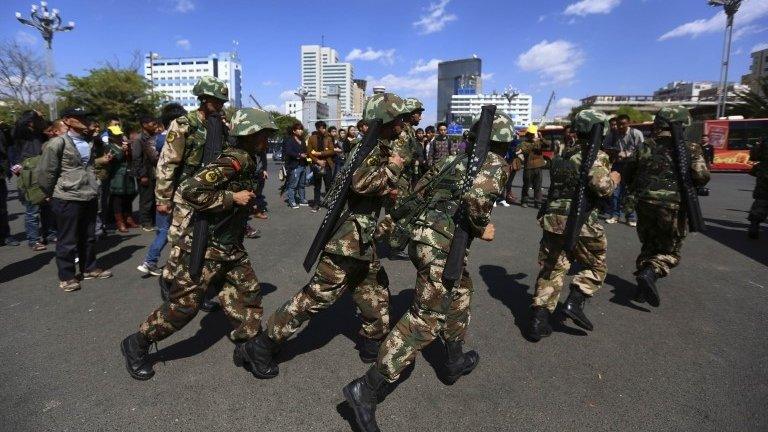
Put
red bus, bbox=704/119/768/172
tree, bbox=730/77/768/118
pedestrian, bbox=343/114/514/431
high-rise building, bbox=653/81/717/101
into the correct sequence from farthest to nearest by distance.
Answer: high-rise building, bbox=653/81/717/101 → tree, bbox=730/77/768/118 → red bus, bbox=704/119/768/172 → pedestrian, bbox=343/114/514/431

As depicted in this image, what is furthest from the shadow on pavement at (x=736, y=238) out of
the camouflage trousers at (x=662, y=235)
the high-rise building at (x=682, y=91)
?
the high-rise building at (x=682, y=91)

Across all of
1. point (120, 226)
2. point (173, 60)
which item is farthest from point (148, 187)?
point (173, 60)

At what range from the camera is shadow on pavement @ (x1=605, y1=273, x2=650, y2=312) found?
14.2ft

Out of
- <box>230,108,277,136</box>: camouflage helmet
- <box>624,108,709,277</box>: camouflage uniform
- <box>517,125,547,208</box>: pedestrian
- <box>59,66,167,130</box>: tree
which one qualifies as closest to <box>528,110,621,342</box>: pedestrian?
<box>624,108,709,277</box>: camouflage uniform

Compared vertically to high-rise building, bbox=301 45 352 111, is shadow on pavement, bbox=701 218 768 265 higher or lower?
lower

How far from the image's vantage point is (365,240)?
9.09 ft

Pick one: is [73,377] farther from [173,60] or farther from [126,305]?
[173,60]

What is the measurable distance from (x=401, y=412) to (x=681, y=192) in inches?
141

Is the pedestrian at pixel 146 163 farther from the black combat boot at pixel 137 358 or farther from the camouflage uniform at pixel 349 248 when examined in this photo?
the camouflage uniform at pixel 349 248

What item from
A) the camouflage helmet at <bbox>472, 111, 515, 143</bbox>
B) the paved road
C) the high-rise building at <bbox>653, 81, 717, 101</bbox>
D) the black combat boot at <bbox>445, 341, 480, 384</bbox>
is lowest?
the paved road

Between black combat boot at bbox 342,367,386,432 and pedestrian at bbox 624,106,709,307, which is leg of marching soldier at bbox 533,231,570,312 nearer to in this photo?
pedestrian at bbox 624,106,709,307

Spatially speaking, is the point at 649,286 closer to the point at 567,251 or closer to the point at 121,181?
the point at 567,251

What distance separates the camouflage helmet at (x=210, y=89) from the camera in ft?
12.3

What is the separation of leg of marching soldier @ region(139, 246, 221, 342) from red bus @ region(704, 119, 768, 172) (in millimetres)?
24184
